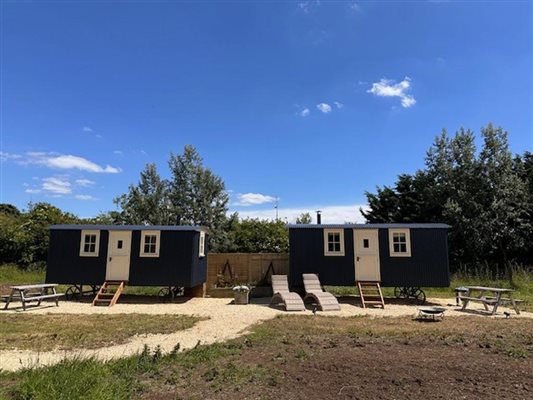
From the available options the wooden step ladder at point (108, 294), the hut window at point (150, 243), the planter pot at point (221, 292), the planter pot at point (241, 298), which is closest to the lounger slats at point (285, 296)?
the planter pot at point (241, 298)

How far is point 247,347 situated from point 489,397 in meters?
3.55

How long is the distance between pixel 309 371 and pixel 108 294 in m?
10.6

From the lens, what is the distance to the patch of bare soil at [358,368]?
4.32 meters

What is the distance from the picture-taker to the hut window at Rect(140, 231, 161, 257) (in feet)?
46.7

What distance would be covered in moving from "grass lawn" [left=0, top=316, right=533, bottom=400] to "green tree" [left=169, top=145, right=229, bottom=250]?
2325 centimetres

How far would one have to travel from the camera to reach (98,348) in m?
6.80

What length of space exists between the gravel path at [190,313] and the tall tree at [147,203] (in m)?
16.3

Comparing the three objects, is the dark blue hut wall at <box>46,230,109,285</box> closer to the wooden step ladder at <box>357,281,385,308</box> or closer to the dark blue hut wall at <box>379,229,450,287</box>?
the wooden step ladder at <box>357,281,385,308</box>

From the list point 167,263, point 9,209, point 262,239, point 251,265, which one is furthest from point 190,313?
point 9,209

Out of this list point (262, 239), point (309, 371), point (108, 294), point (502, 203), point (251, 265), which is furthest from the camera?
point (262, 239)

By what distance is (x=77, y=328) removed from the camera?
8609 mm

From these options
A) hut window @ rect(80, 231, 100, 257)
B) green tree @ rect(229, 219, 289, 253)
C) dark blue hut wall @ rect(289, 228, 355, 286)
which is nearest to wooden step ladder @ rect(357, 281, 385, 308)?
dark blue hut wall @ rect(289, 228, 355, 286)

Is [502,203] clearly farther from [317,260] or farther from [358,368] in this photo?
[358,368]

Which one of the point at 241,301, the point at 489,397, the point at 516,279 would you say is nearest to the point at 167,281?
the point at 241,301
